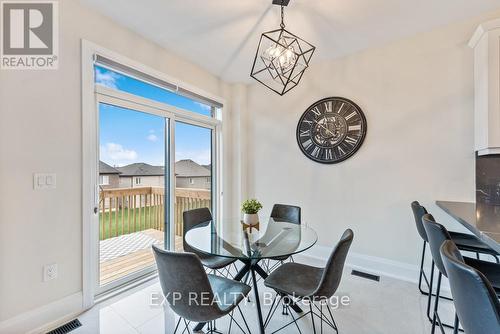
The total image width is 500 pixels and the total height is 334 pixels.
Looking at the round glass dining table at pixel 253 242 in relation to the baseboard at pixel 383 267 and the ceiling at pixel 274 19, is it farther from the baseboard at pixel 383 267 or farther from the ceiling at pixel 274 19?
the ceiling at pixel 274 19

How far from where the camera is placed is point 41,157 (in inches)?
71.2

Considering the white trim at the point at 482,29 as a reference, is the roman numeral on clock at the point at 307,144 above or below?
below

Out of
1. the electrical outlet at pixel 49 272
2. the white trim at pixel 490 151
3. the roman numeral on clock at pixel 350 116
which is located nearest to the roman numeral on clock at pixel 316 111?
the roman numeral on clock at pixel 350 116

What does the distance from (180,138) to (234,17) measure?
159 cm

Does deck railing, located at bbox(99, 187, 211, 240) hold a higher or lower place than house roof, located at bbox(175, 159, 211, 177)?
lower

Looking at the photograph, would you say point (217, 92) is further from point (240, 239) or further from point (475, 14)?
point (475, 14)

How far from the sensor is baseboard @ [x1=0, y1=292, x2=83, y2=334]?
1673mm

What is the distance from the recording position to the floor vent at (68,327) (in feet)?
5.80

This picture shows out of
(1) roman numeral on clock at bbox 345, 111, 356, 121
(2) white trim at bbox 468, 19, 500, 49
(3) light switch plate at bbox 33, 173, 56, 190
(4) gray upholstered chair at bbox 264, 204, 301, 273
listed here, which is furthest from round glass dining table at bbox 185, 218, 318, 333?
(2) white trim at bbox 468, 19, 500, 49

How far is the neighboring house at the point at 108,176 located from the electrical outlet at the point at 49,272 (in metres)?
0.77

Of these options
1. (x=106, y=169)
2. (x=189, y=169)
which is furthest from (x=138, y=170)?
(x=189, y=169)

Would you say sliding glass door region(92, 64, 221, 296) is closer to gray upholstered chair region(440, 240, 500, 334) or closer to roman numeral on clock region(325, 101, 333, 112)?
roman numeral on clock region(325, 101, 333, 112)

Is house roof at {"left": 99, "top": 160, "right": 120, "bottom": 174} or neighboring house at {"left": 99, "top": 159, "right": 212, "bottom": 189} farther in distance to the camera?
neighboring house at {"left": 99, "top": 159, "right": 212, "bottom": 189}

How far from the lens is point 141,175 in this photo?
2756 mm
